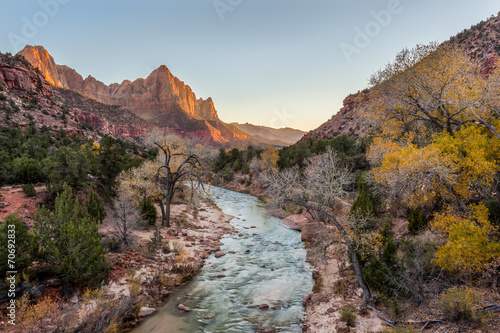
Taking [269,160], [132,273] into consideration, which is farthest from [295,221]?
[269,160]

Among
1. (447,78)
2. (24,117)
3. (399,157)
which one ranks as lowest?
(399,157)

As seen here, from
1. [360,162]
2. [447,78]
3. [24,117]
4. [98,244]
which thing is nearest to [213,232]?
[98,244]

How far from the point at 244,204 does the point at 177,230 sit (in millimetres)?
17225

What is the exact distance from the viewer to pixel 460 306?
6.29 meters

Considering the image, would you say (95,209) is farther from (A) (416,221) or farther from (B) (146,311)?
(A) (416,221)

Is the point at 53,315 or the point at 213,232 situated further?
the point at 213,232

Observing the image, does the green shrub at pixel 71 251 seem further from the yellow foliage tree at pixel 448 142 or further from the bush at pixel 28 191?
the yellow foliage tree at pixel 448 142

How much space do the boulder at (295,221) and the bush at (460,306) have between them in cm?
1497

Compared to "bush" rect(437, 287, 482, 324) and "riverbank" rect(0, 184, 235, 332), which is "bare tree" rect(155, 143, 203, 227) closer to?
"riverbank" rect(0, 184, 235, 332)

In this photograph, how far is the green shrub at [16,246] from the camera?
278 inches

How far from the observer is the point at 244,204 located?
112 ft

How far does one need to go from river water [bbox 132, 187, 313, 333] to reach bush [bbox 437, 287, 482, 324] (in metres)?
4.56

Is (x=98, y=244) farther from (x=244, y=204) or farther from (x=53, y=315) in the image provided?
(x=244, y=204)

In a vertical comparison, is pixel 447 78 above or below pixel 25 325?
above
